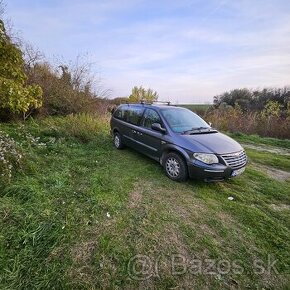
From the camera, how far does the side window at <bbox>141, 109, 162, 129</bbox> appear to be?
223 inches

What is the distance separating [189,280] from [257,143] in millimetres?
10102

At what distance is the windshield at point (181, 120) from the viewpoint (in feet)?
17.5

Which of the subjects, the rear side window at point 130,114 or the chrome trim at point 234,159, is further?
the rear side window at point 130,114

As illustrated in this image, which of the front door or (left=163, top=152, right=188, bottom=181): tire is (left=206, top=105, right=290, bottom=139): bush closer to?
the front door

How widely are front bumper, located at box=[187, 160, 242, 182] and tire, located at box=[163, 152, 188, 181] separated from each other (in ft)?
0.79

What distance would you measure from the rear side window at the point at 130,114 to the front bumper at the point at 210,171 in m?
2.49

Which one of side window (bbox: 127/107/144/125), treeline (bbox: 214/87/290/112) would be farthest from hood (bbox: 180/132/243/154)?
treeline (bbox: 214/87/290/112)

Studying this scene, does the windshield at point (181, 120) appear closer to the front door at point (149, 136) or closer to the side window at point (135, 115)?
the front door at point (149, 136)

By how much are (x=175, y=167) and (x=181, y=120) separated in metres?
1.40

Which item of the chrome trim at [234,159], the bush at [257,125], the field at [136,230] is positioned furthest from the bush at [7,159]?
the bush at [257,125]

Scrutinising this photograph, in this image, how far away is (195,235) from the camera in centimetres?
314

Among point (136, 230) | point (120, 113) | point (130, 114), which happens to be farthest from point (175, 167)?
point (120, 113)

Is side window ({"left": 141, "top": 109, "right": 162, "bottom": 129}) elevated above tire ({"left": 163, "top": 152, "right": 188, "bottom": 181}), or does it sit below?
above

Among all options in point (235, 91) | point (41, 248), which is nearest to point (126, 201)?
point (41, 248)
